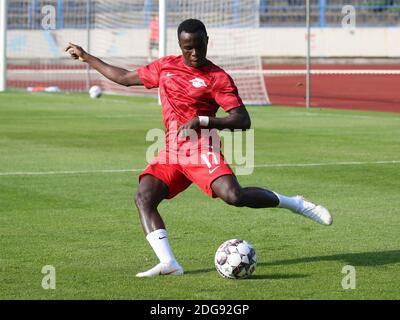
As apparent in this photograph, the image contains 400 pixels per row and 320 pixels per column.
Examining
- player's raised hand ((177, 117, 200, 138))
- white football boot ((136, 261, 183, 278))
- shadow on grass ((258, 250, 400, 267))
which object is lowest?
shadow on grass ((258, 250, 400, 267))

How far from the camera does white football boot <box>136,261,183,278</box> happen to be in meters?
8.23

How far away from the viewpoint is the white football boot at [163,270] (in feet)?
27.0

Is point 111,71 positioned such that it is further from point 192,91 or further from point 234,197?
point 234,197

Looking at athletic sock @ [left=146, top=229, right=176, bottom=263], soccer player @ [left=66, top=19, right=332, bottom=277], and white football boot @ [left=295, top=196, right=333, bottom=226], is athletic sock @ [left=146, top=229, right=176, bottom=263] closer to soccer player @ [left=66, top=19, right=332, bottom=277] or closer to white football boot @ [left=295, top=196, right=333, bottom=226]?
soccer player @ [left=66, top=19, right=332, bottom=277]

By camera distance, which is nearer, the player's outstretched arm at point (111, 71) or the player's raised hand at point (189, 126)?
the player's raised hand at point (189, 126)

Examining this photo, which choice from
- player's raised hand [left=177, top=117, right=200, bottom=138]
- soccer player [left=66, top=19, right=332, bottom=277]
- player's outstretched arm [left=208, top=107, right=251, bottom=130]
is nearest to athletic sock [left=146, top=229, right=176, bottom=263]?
soccer player [left=66, top=19, right=332, bottom=277]

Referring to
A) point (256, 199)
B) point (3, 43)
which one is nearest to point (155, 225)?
point (256, 199)

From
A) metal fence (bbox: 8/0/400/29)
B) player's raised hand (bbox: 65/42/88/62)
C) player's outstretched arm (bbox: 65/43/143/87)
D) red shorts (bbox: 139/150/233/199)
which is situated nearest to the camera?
red shorts (bbox: 139/150/233/199)

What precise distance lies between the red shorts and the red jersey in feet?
0.94

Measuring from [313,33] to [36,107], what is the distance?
22398mm

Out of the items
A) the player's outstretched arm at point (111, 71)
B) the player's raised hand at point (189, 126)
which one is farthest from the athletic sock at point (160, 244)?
the player's outstretched arm at point (111, 71)

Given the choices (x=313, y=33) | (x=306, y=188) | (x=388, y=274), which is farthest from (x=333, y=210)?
(x=313, y=33)

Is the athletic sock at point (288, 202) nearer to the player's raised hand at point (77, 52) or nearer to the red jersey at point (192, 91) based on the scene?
the red jersey at point (192, 91)
